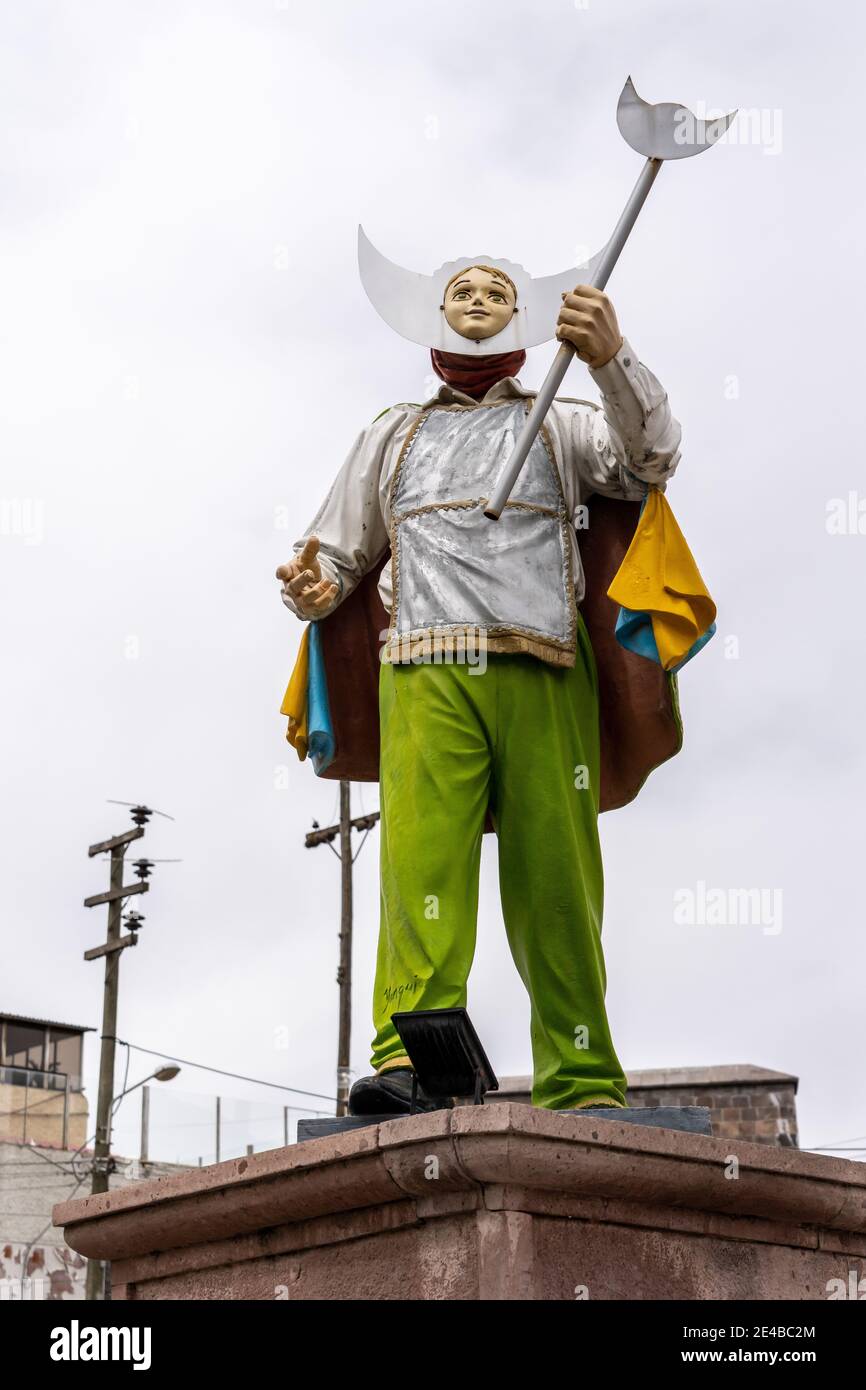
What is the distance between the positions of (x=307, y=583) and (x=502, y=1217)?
2127mm

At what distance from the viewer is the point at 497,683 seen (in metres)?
5.68

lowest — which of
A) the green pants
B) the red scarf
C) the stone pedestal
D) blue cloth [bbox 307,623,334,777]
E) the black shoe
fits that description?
the stone pedestal

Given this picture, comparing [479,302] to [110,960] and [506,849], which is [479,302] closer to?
[506,849]

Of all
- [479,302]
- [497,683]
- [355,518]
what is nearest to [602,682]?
[497,683]

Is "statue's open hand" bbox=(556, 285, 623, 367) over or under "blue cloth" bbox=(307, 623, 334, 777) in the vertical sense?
over

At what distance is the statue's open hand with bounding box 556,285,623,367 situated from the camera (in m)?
5.47

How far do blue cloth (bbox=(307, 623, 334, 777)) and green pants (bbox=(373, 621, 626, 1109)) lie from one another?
321mm

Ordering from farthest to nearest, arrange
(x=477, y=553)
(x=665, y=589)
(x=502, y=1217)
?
(x=477, y=553)
(x=665, y=589)
(x=502, y=1217)

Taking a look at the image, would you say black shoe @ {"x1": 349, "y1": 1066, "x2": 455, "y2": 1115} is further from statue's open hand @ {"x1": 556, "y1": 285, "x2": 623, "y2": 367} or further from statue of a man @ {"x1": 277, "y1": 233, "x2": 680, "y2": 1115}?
statue's open hand @ {"x1": 556, "y1": 285, "x2": 623, "y2": 367}

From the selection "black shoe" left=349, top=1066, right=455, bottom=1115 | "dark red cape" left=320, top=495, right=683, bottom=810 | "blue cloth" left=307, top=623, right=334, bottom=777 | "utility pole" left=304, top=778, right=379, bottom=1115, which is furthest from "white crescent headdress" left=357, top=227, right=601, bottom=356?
"utility pole" left=304, top=778, right=379, bottom=1115

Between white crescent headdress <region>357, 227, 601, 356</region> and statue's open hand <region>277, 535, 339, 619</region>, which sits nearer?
statue's open hand <region>277, 535, 339, 619</region>

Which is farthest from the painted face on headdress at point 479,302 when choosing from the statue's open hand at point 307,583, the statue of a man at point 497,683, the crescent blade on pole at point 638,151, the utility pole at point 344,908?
the utility pole at point 344,908
